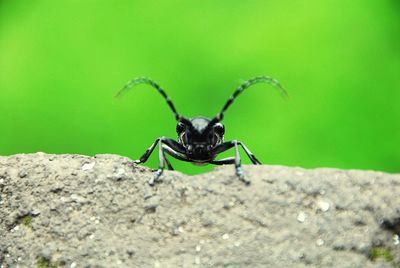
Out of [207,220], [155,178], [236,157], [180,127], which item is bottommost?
[207,220]

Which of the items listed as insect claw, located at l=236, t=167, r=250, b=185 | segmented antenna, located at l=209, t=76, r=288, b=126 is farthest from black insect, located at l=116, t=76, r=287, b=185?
insect claw, located at l=236, t=167, r=250, b=185

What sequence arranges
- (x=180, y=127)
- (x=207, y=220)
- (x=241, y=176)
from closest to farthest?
(x=207, y=220) → (x=241, y=176) → (x=180, y=127)

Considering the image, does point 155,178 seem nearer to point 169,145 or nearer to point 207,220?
point 207,220

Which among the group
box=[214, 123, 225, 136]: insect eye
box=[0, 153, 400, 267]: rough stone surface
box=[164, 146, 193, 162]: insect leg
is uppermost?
box=[214, 123, 225, 136]: insect eye

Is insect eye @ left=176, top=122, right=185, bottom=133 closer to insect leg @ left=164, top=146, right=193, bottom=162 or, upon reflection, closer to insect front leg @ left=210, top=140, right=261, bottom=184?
insect leg @ left=164, top=146, right=193, bottom=162

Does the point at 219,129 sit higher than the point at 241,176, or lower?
higher

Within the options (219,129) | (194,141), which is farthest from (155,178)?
(219,129)

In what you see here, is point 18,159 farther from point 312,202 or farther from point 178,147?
point 312,202

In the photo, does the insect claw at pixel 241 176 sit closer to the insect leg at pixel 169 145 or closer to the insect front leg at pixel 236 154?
the insect front leg at pixel 236 154

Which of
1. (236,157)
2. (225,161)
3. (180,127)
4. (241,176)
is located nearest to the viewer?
(241,176)
